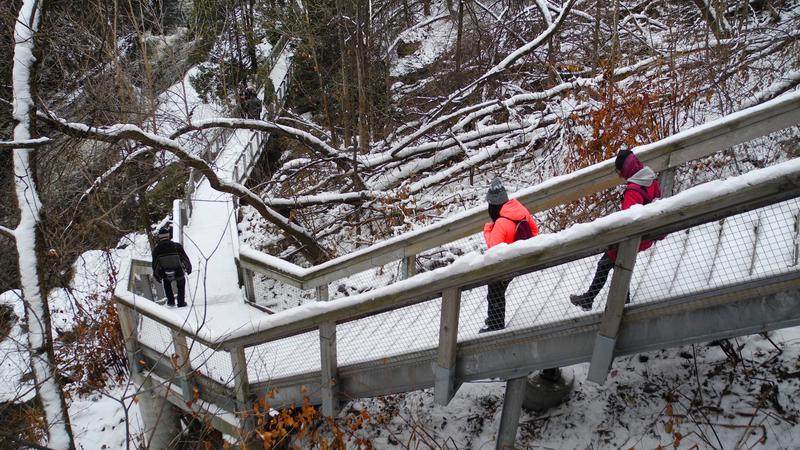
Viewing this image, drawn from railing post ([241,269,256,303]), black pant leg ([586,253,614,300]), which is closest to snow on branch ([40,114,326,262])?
railing post ([241,269,256,303])

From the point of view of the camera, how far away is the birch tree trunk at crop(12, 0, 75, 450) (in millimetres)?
5820

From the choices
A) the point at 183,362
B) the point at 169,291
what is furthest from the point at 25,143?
the point at 183,362

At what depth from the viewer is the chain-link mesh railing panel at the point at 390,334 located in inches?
160

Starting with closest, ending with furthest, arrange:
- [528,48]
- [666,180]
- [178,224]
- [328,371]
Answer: [328,371] → [666,180] → [528,48] → [178,224]

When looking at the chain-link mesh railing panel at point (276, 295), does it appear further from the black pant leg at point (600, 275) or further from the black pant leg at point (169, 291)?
the black pant leg at point (600, 275)

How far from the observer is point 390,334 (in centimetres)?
441

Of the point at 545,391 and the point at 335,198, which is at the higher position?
the point at 335,198

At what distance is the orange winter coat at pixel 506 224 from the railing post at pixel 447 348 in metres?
0.59

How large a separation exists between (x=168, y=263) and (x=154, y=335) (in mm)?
1693

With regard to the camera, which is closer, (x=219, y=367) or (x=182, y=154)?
(x=219, y=367)

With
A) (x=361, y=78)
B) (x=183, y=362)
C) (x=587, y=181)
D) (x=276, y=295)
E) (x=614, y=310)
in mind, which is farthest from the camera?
(x=361, y=78)

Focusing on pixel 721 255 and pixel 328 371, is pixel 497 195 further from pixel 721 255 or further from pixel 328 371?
pixel 328 371

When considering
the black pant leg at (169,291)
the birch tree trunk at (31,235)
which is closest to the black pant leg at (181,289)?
the black pant leg at (169,291)

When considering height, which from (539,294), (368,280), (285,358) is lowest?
Result: (285,358)
